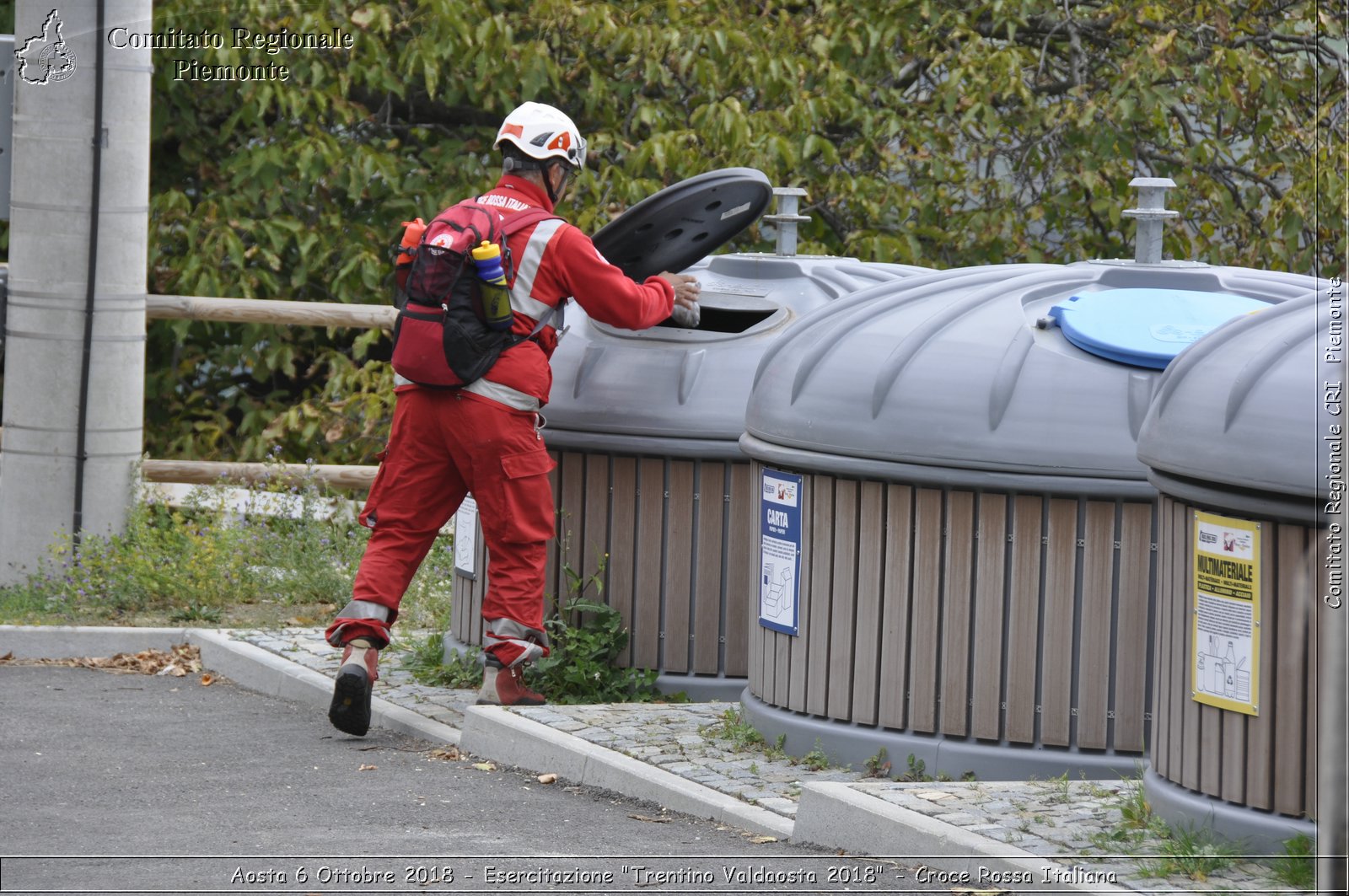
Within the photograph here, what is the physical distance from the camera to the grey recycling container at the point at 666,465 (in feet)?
18.9

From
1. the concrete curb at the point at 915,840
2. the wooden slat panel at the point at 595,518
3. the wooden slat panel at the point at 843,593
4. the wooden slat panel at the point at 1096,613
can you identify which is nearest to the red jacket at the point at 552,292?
the wooden slat panel at the point at 595,518

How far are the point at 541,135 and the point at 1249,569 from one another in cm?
277

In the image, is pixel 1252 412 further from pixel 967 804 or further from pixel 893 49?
pixel 893 49

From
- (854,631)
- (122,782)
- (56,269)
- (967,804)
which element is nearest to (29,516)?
(56,269)

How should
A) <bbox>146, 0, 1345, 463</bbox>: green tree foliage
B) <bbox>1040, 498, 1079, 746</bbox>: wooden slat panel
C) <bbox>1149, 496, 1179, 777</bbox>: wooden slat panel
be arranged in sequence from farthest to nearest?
<bbox>146, 0, 1345, 463</bbox>: green tree foliage, <bbox>1040, 498, 1079, 746</bbox>: wooden slat panel, <bbox>1149, 496, 1179, 777</bbox>: wooden slat panel

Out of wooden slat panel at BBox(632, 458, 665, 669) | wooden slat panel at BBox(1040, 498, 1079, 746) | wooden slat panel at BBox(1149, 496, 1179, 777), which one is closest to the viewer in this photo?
wooden slat panel at BBox(1149, 496, 1179, 777)

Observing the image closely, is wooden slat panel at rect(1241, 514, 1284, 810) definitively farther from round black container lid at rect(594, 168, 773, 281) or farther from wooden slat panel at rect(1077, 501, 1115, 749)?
round black container lid at rect(594, 168, 773, 281)

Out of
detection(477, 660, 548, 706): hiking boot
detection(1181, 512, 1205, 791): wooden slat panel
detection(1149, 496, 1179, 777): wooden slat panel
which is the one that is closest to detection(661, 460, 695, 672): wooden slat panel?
detection(477, 660, 548, 706): hiking boot

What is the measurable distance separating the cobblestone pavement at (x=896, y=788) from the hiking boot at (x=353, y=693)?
30 centimetres

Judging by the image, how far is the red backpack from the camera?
538 centimetres

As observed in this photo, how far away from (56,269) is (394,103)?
3.96 meters

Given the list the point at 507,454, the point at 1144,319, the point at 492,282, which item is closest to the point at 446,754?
the point at 507,454

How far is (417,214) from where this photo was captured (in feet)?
33.8

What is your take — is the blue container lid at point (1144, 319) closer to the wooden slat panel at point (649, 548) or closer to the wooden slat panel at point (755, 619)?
the wooden slat panel at point (755, 619)
